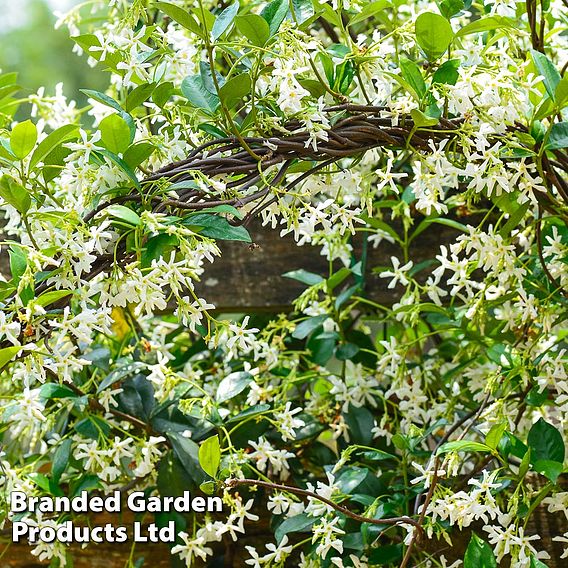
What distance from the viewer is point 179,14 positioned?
654mm

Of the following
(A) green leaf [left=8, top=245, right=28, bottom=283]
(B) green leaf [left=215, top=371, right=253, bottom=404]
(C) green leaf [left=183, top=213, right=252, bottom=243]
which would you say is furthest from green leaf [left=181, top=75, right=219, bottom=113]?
(B) green leaf [left=215, top=371, right=253, bottom=404]

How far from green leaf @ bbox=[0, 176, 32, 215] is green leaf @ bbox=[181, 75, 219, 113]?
167mm

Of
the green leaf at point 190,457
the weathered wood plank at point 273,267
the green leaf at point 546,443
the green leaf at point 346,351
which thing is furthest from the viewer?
the weathered wood plank at point 273,267

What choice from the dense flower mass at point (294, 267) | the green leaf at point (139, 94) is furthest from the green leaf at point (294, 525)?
the green leaf at point (139, 94)

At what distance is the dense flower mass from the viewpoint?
666 mm

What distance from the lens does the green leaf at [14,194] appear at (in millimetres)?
647

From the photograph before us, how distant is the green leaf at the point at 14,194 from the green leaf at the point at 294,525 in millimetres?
413

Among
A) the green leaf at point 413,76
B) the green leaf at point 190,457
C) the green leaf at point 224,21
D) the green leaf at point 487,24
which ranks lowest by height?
the green leaf at point 190,457

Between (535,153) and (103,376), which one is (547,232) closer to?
(535,153)

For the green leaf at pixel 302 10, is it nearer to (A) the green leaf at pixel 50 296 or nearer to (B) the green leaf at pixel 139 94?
(B) the green leaf at pixel 139 94

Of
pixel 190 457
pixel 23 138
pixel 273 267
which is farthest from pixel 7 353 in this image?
pixel 273 267

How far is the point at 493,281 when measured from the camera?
0.92 metres

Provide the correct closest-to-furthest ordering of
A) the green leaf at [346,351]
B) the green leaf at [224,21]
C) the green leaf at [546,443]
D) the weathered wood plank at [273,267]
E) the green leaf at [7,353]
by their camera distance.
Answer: the green leaf at [7,353]
the green leaf at [224,21]
the green leaf at [546,443]
the green leaf at [346,351]
the weathered wood plank at [273,267]

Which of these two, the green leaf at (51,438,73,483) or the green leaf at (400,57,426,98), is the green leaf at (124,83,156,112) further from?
the green leaf at (51,438,73,483)
